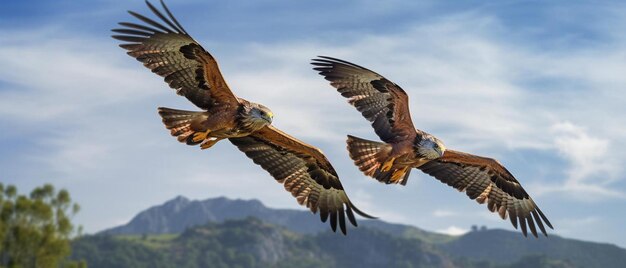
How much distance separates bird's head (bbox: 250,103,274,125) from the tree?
5188 cm

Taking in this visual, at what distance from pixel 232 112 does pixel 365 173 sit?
3508mm

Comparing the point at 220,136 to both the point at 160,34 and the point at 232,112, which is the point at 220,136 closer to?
the point at 232,112

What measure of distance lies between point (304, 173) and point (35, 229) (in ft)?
166

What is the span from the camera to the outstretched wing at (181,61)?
1683 cm

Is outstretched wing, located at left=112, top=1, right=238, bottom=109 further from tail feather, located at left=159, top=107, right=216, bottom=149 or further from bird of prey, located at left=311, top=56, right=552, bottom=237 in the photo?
bird of prey, located at left=311, top=56, right=552, bottom=237

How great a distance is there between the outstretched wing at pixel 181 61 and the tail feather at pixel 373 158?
3.32m

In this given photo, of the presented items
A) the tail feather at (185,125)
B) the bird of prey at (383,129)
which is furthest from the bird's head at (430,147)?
the tail feather at (185,125)

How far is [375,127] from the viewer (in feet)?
64.1

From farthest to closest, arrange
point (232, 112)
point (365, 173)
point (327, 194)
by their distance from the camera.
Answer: point (327, 194) → point (365, 173) → point (232, 112)

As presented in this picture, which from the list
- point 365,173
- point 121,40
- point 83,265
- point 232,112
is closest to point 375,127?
point 365,173

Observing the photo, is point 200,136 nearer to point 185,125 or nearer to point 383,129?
point 185,125

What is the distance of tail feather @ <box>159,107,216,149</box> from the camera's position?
16656 mm

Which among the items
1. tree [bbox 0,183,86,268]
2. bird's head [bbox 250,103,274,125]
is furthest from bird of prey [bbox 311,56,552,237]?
tree [bbox 0,183,86,268]

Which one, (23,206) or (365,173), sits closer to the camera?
(365,173)
